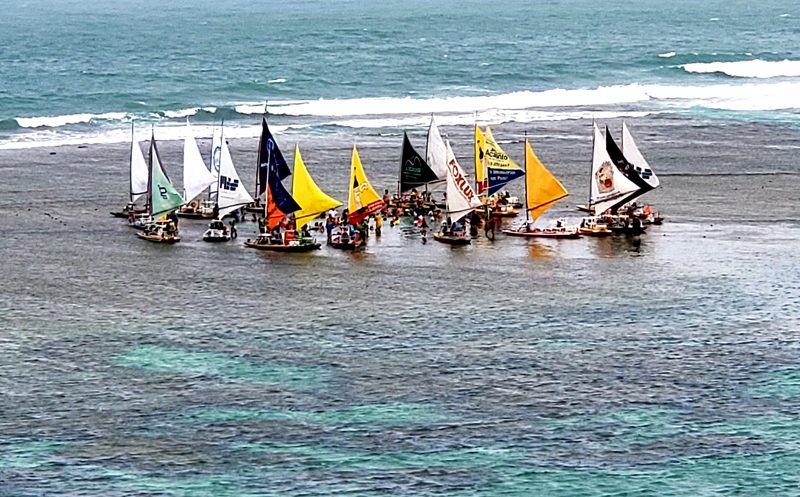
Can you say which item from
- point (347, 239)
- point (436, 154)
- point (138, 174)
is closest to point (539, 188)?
point (436, 154)

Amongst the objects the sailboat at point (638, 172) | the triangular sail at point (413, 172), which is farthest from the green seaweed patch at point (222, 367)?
the sailboat at point (638, 172)

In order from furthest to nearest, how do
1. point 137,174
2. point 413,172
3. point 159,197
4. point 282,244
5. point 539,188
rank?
point 137,174 < point 413,172 < point 539,188 < point 159,197 < point 282,244

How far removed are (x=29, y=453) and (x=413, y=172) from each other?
55.1 meters

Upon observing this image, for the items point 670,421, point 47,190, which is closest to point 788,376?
point 670,421

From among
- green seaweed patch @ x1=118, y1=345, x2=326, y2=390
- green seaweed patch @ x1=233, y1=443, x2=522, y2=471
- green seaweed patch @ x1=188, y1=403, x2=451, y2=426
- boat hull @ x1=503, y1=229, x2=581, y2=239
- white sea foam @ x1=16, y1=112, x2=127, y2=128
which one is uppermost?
white sea foam @ x1=16, y1=112, x2=127, y2=128

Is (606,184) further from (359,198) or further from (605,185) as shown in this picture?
(359,198)

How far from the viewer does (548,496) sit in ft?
202

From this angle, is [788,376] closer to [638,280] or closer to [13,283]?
[638,280]

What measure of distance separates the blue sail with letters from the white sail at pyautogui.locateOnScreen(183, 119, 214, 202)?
5145mm

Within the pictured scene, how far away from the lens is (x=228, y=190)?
11175 centimetres

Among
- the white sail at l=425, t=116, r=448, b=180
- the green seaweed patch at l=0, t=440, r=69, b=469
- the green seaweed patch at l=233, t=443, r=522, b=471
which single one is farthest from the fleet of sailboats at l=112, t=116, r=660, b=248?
the green seaweed patch at l=233, t=443, r=522, b=471

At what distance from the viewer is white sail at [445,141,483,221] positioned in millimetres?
106875

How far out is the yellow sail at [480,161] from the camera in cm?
11507

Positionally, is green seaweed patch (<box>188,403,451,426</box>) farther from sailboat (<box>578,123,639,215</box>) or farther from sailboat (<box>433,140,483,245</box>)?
sailboat (<box>578,123,639,215</box>)
